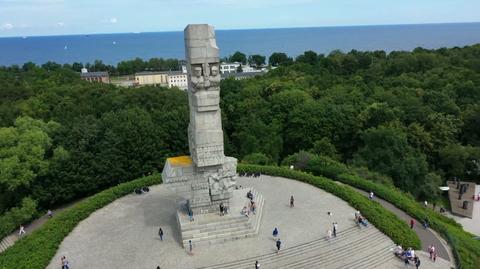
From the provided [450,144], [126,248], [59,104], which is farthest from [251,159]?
[59,104]

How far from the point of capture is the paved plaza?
23.5m

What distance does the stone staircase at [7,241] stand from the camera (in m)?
28.2

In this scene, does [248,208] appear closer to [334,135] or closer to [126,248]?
[126,248]

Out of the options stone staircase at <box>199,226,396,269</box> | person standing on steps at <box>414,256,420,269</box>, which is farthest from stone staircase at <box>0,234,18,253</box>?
person standing on steps at <box>414,256,420,269</box>

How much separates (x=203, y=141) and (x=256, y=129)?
21289mm

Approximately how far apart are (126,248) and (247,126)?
27235mm

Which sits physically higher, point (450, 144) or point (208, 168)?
point (208, 168)

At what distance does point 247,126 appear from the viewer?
49.8 m

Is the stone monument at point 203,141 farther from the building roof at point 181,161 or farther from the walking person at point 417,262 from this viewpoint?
the walking person at point 417,262

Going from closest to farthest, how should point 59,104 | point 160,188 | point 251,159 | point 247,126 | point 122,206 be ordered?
1. point 122,206
2. point 160,188
3. point 251,159
4. point 247,126
5. point 59,104

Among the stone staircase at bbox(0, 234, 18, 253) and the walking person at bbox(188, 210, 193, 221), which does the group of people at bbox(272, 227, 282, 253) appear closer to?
the walking person at bbox(188, 210, 193, 221)

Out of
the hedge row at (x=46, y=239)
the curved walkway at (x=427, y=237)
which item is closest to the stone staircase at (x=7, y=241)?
the hedge row at (x=46, y=239)

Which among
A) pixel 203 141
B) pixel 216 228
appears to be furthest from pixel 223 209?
pixel 203 141

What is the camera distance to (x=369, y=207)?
96.0ft
